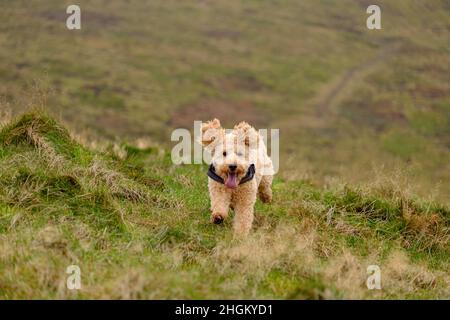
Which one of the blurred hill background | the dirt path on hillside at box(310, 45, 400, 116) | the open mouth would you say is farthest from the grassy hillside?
the dirt path on hillside at box(310, 45, 400, 116)

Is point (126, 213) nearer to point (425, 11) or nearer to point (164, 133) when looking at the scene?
point (164, 133)

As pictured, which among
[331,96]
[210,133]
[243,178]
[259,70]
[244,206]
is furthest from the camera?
[259,70]

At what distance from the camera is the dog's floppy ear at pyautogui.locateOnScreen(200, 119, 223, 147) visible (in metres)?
7.39

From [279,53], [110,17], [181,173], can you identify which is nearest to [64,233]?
[181,173]

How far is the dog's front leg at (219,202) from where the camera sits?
7.15 metres

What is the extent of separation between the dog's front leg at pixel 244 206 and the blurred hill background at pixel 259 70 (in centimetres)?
3047

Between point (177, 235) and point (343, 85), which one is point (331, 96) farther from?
point (177, 235)

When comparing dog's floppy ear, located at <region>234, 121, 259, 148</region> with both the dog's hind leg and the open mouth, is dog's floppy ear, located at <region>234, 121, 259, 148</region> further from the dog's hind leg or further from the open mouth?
the dog's hind leg

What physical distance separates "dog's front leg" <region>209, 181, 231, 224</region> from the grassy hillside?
138mm

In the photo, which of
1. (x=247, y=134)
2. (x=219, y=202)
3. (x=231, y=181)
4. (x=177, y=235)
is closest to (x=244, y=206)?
(x=219, y=202)

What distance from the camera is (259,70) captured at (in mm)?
81688

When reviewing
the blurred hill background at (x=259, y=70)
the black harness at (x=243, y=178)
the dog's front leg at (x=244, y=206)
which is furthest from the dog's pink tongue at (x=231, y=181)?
the blurred hill background at (x=259, y=70)

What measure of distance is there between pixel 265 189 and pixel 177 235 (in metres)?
2.56
